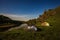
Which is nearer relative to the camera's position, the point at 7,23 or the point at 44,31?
the point at 44,31

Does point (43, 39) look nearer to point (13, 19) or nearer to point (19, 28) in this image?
point (19, 28)

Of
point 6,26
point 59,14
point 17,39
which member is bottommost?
point 17,39

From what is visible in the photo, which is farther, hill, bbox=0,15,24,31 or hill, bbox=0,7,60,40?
hill, bbox=0,15,24,31

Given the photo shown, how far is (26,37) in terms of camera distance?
6.57m

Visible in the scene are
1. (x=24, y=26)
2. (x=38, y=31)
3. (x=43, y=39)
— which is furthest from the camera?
(x=24, y=26)

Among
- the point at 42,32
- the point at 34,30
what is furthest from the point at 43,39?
the point at 34,30

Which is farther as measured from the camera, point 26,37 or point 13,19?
point 13,19

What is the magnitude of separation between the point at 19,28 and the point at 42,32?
1.01 m

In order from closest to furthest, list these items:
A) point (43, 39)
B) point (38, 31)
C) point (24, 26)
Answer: point (43, 39) → point (38, 31) → point (24, 26)

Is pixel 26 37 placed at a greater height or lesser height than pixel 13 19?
lesser

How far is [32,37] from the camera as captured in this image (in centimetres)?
661

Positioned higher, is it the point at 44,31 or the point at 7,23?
the point at 7,23

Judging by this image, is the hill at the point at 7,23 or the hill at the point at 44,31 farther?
the hill at the point at 7,23

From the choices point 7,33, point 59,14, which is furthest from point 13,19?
point 59,14
